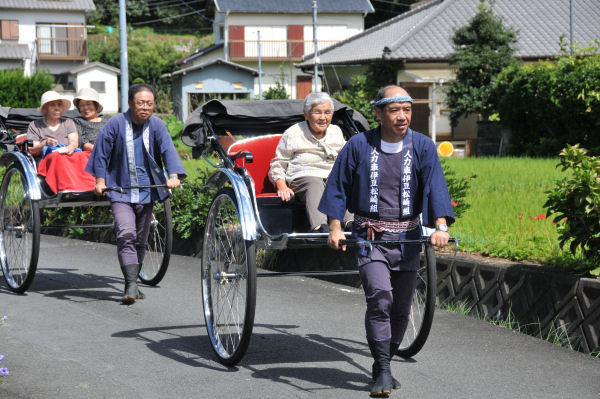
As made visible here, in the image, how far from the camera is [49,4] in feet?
175

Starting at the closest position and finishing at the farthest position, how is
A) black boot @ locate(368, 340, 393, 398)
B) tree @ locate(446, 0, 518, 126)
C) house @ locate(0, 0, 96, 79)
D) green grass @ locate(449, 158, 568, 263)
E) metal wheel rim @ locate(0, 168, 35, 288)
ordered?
1. black boot @ locate(368, 340, 393, 398)
2. green grass @ locate(449, 158, 568, 263)
3. metal wheel rim @ locate(0, 168, 35, 288)
4. tree @ locate(446, 0, 518, 126)
5. house @ locate(0, 0, 96, 79)

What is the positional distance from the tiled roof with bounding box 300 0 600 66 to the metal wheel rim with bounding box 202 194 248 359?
2702 cm

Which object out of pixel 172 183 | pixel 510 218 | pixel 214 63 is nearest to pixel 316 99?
pixel 172 183

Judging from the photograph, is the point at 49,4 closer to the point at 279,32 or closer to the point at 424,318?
the point at 279,32

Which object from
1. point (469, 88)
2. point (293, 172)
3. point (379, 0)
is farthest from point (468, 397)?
point (379, 0)

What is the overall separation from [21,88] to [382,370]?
36754 millimetres

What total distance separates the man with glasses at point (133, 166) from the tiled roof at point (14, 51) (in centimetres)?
4718

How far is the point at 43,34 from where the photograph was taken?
54000 millimetres

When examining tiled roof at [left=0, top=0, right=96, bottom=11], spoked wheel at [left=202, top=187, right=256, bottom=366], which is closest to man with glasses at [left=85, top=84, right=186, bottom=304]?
spoked wheel at [left=202, top=187, right=256, bottom=366]

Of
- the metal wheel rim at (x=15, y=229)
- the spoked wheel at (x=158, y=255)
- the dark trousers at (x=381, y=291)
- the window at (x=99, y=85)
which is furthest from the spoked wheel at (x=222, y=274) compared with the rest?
the window at (x=99, y=85)

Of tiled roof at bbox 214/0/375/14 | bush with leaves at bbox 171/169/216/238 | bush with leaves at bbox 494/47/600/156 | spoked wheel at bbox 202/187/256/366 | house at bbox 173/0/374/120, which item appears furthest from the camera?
house at bbox 173/0/374/120

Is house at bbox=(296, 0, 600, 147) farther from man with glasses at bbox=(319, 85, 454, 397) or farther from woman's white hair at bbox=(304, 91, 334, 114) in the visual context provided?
man with glasses at bbox=(319, 85, 454, 397)

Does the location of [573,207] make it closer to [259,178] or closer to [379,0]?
[259,178]

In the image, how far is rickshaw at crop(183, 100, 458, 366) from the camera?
505 cm
